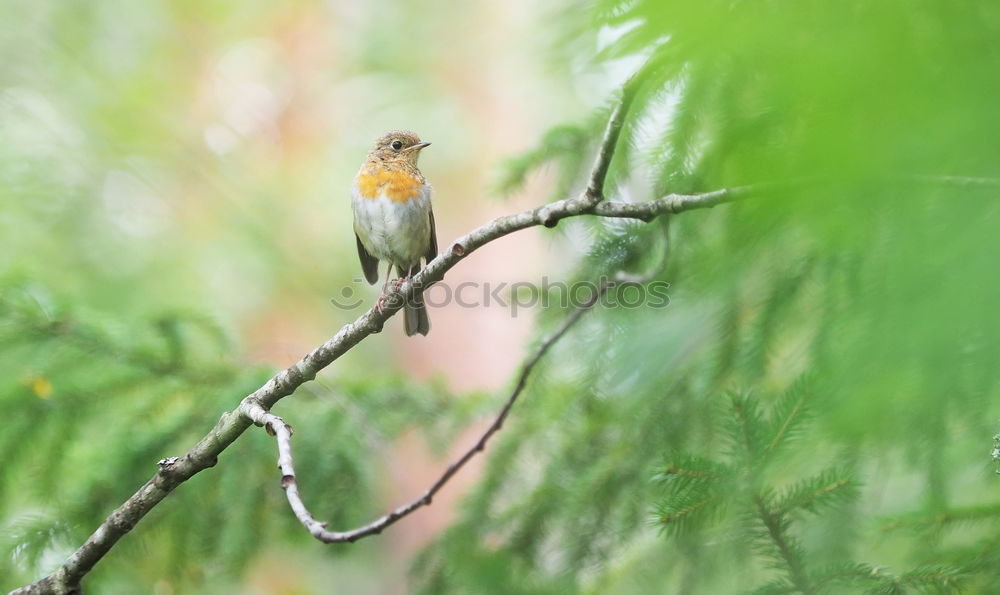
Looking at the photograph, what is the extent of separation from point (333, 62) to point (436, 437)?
740 centimetres

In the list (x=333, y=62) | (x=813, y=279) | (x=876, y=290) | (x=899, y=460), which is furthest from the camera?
(x=333, y=62)

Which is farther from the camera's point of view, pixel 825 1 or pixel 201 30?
pixel 201 30

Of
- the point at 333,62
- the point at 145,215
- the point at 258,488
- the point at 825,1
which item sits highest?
the point at 333,62

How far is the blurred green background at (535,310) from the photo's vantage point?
84 cm

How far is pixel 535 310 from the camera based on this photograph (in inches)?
144

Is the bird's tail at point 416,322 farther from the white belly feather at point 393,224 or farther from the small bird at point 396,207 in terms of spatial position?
the white belly feather at point 393,224

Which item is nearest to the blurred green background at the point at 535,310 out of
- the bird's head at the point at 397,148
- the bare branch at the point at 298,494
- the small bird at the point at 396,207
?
the bare branch at the point at 298,494

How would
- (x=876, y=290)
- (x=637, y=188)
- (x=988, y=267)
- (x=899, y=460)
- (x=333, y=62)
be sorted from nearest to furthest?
(x=988, y=267) → (x=876, y=290) → (x=899, y=460) → (x=637, y=188) → (x=333, y=62)

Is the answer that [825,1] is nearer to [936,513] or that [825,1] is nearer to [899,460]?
[936,513]

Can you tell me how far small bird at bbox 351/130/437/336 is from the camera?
4.45 metres

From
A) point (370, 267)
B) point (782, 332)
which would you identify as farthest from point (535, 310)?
point (370, 267)

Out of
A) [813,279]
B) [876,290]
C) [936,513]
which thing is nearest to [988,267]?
[876,290]

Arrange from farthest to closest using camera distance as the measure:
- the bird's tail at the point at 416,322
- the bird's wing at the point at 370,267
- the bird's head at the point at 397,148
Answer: the bird's wing at the point at 370,267, the bird's head at the point at 397,148, the bird's tail at the point at 416,322

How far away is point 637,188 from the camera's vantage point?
3152 millimetres
